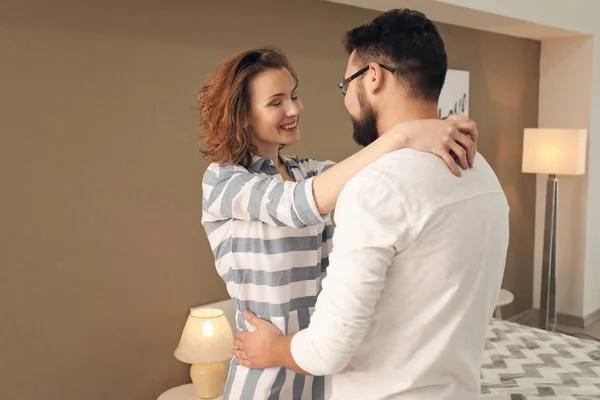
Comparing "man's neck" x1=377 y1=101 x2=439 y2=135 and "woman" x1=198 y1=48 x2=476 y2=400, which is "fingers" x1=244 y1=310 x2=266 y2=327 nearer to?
"woman" x1=198 y1=48 x2=476 y2=400

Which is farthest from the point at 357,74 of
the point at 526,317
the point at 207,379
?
the point at 526,317

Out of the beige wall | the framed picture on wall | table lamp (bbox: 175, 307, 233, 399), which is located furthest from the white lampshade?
table lamp (bbox: 175, 307, 233, 399)

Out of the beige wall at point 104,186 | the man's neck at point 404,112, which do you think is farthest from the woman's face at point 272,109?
the beige wall at point 104,186

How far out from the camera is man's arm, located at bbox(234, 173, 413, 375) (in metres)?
1.07

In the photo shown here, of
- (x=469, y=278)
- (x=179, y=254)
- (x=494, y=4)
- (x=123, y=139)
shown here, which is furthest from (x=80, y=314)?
(x=494, y=4)

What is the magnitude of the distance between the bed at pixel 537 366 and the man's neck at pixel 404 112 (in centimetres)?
160

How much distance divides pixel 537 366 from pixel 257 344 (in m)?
1.84

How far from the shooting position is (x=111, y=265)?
2.57 meters

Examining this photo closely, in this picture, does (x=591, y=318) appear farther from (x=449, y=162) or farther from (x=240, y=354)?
(x=449, y=162)

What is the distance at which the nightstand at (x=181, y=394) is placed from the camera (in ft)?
8.79

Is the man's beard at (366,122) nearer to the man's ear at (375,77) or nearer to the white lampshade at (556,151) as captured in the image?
the man's ear at (375,77)

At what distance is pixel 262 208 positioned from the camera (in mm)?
1383

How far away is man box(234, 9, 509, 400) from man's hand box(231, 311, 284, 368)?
126mm

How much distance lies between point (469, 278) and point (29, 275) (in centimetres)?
172
